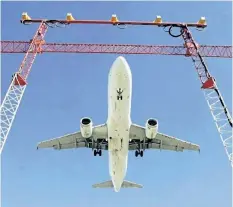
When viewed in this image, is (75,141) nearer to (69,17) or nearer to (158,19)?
(69,17)

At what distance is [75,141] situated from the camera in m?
41.9

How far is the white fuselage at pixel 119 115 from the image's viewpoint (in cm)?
3381

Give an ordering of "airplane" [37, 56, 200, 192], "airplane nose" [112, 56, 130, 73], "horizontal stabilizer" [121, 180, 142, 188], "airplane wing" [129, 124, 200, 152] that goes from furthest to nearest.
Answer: "horizontal stabilizer" [121, 180, 142, 188], "airplane wing" [129, 124, 200, 152], "airplane" [37, 56, 200, 192], "airplane nose" [112, 56, 130, 73]

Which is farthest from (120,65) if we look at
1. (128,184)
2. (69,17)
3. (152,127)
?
(128,184)

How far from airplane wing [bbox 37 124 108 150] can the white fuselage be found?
168cm

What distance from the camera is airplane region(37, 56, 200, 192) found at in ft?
112

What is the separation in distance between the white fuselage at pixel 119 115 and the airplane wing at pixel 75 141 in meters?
1.68

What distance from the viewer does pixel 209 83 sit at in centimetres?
4053

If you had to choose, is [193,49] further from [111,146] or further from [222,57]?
[111,146]

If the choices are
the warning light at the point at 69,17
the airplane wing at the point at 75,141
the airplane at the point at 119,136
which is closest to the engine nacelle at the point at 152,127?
the airplane at the point at 119,136

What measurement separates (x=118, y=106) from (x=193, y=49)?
14981 mm

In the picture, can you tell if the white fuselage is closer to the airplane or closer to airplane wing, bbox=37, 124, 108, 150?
the airplane

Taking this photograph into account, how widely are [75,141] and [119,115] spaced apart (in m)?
7.39

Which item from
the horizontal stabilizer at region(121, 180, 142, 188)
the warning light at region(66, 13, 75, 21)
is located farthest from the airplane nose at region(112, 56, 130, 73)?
the horizontal stabilizer at region(121, 180, 142, 188)
